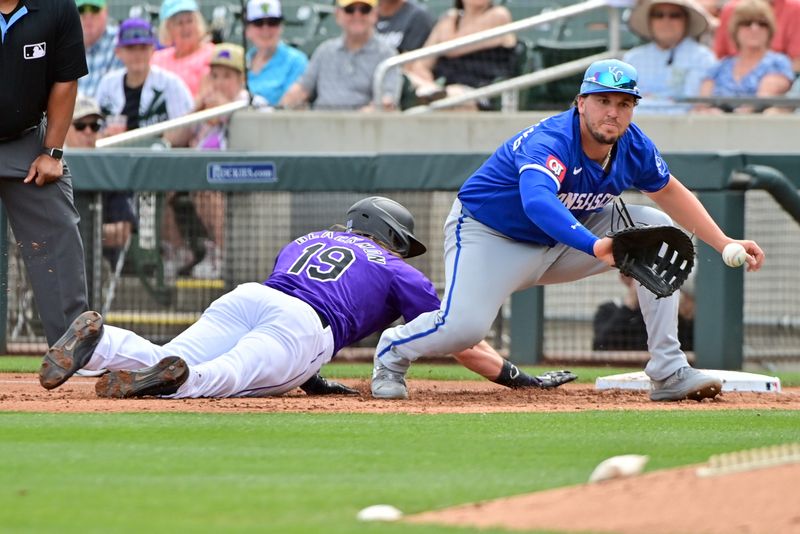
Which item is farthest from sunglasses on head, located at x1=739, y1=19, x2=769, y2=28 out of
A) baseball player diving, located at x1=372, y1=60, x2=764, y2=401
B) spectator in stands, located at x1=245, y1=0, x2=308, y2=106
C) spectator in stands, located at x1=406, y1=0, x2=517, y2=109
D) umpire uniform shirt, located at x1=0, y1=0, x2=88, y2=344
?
umpire uniform shirt, located at x1=0, y1=0, x2=88, y2=344

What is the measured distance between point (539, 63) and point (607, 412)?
643 centimetres

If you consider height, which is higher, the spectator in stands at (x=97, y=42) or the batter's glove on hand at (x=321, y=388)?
the spectator in stands at (x=97, y=42)

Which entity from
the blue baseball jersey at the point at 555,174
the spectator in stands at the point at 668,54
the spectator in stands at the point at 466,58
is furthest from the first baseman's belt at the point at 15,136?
the spectator in stands at the point at 668,54

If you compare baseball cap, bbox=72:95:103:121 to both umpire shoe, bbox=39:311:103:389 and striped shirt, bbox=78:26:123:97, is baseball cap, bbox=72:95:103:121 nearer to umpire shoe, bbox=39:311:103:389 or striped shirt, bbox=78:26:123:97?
striped shirt, bbox=78:26:123:97

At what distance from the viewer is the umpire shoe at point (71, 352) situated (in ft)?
19.8

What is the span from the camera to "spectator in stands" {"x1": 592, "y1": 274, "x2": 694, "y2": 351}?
9758 mm

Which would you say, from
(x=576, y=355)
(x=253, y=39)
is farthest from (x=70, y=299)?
(x=253, y=39)

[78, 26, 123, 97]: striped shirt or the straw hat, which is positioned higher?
the straw hat

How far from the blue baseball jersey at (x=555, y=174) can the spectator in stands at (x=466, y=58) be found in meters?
5.29

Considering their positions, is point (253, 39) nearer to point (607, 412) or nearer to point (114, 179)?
point (114, 179)

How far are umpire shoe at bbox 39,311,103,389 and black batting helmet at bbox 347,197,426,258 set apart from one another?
1637 mm

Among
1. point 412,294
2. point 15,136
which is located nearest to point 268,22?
point 15,136

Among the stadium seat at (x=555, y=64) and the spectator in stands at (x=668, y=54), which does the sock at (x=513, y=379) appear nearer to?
the spectator in stands at (x=668, y=54)

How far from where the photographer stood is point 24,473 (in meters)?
4.41
